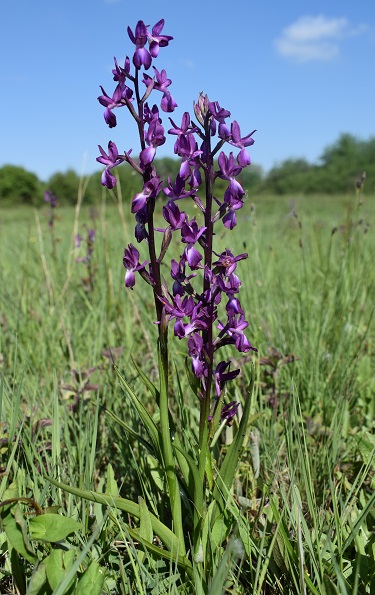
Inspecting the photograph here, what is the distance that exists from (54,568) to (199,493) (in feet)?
1.10

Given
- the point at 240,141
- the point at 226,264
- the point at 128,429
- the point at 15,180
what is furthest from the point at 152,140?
the point at 15,180

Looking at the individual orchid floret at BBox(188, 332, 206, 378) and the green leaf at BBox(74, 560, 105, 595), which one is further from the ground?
the individual orchid floret at BBox(188, 332, 206, 378)

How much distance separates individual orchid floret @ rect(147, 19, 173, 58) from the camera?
108 cm

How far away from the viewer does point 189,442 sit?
4.41 feet

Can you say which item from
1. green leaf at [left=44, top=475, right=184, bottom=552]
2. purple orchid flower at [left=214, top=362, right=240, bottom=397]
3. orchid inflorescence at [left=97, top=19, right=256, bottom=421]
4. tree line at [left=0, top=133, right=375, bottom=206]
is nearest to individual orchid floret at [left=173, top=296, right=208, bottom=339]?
orchid inflorescence at [left=97, top=19, right=256, bottom=421]

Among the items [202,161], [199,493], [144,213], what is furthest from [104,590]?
[202,161]

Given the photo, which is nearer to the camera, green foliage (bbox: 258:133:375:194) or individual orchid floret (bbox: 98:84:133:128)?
individual orchid floret (bbox: 98:84:133:128)

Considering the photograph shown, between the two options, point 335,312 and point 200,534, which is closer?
point 200,534

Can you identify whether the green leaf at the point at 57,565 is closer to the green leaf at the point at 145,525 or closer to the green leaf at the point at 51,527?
the green leaf at the point at 51,527

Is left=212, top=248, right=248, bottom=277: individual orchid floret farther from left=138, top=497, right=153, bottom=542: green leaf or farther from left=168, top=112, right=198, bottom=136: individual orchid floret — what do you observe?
left=138, top=497, right=153, bottom=542: green leaf

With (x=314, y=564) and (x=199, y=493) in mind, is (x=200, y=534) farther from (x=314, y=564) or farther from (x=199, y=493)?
(x=314, y=564)

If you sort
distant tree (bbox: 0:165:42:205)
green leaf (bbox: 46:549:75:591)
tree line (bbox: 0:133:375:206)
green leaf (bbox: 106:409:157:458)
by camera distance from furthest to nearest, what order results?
distant tree (bbox: 0:165:42:205)
tree line (bbox: 0:133:375:206)
green leaf (bbox: 106:409:157:458)
green leaf (bbox: 46:549:75:591)

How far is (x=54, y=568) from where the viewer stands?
3.31 ft

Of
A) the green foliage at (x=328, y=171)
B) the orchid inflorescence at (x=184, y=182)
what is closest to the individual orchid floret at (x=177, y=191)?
the orchid inflorescence at (x=184, y=182)
